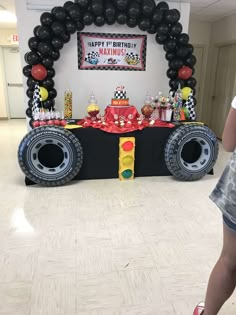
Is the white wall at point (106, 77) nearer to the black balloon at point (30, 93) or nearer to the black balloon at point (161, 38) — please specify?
the black balloon at point (161, 38)

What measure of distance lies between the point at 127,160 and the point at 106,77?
1696 millimetres

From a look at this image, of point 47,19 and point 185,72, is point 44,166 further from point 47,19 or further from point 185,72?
point 185,72

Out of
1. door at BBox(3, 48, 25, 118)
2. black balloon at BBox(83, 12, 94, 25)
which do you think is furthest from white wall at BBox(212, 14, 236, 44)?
door at BBox(3, 48, 25, 118)

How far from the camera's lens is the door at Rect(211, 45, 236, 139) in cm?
572

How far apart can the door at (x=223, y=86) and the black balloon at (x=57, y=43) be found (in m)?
3.70

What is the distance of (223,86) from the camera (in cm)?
608

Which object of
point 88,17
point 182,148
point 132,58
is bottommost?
point 182,148

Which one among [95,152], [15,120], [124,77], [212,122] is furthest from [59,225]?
[15,120]

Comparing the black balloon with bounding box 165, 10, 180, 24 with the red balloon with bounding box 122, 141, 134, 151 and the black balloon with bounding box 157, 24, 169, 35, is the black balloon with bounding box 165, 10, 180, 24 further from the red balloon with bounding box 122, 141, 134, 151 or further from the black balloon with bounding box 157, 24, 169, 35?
the red balloon with bounding box 122, 141, 134, 151

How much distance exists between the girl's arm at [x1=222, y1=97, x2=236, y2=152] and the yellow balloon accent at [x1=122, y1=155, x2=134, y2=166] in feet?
8.22

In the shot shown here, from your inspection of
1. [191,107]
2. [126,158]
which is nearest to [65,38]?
[126,158]

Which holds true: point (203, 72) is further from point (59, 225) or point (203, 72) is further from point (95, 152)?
point (59, 225)

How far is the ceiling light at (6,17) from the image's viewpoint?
5.88m

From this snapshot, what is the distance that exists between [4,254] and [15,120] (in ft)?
22.9
